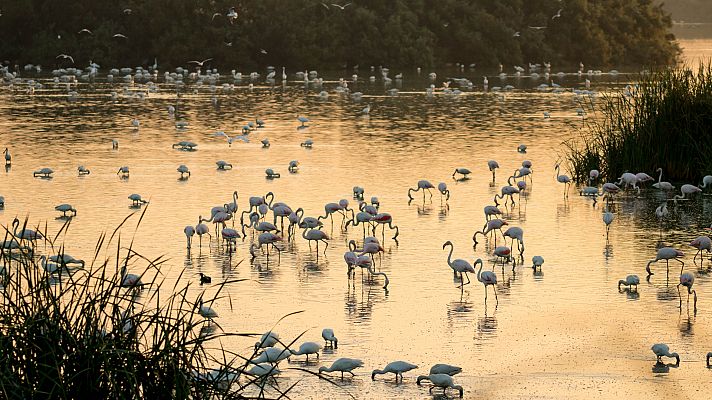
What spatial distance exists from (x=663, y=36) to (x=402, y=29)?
14.5m

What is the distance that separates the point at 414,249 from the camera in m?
13.7

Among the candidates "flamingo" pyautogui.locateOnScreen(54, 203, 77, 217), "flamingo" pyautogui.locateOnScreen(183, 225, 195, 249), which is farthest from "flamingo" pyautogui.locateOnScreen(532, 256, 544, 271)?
"flamingo" pyautogui.locateOnScreen(54, 203, 77, 217)

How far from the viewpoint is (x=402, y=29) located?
5656cm

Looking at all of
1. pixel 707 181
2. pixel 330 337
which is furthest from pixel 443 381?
pixel 707 181

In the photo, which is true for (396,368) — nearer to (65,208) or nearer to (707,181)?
(65,208)

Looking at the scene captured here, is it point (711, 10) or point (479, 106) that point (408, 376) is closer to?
point (479, 106)

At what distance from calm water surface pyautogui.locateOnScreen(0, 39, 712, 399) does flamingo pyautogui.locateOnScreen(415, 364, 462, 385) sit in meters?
0.13

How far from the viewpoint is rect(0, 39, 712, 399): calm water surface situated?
937cm

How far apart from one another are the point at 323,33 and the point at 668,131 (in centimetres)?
3993

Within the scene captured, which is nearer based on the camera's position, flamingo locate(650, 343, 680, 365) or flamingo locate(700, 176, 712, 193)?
flamingo locate(650, 343, 680, 365)

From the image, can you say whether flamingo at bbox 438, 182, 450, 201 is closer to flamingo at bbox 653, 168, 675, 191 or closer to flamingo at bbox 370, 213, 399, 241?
flamingo at bbox 370, 213, 399, 241

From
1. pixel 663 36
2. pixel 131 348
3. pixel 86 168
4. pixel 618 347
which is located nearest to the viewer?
pixel 131 348

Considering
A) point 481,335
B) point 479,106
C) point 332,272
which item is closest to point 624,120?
point 332,272

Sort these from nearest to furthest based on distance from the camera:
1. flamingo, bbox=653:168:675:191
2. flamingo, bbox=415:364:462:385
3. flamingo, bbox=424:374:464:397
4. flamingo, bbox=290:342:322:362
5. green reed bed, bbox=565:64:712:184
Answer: flamingo, bbox=424:374:464:397 < flamingo, bbox=415:364:462:385 < flamingo, bbox=290:342:322:362 < flamingo, bbox=653:168:675:191 < green reed bed, bbox=565:64:712:184
